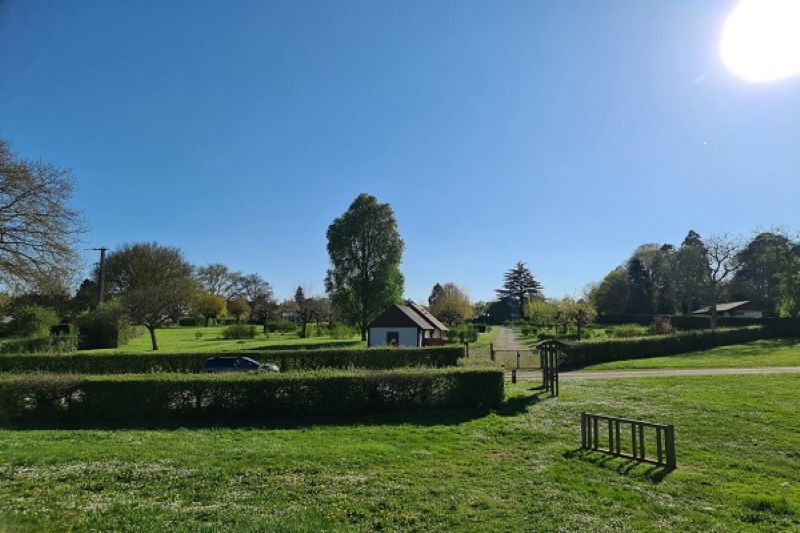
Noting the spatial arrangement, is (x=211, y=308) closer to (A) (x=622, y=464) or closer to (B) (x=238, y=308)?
(B) (x=238, y=308)

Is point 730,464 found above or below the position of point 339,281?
below

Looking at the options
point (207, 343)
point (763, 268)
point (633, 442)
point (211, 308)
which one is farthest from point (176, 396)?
point (763, 268)

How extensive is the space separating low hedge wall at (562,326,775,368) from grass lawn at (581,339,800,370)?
749mm

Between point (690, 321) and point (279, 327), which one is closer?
point (690, 321)

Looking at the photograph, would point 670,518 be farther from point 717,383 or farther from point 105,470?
point 717,383

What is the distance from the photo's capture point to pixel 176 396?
14.2 m

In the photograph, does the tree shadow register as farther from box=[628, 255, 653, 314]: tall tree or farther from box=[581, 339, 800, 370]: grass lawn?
box=[628, 255, 653, 314]: tall tree

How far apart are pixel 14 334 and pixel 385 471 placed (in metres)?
43.0

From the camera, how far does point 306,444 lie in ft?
34.7

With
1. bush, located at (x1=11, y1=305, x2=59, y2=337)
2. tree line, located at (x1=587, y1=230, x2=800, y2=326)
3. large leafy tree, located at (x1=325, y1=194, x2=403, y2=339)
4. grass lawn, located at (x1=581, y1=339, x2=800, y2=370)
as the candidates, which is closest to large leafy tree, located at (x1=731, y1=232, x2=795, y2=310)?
tree line, located at (x1=587, y1=230, x2=800, y2=326)

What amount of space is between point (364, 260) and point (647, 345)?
29.8 m

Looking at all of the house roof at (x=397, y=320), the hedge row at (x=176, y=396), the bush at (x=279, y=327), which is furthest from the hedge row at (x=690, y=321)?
the hedge row at (x=176, y=396)

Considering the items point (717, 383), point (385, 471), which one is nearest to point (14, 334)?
point (385, 471)

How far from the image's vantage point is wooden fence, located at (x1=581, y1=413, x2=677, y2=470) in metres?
9.30
